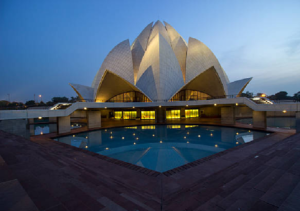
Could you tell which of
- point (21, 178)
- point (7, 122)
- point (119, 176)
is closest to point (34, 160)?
point (21, 178)

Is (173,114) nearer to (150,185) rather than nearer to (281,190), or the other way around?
(150,185)

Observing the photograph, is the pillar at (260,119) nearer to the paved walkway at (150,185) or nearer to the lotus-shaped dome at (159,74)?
the lotus-shaped dome at (159,74)

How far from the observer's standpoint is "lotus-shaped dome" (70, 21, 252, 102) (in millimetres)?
22062

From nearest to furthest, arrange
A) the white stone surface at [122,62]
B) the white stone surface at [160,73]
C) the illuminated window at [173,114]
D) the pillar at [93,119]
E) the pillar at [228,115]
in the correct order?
the pillar at [93,119] → the pillar at [228,115] → the white stone surface at [160,73] → the white stone surface at [122,62] → the illuminated window at [173,114]

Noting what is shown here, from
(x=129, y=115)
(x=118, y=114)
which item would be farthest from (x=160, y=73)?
(x=118, y=114)

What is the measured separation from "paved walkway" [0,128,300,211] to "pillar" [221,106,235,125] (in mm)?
12903

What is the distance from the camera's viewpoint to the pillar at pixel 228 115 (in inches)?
691

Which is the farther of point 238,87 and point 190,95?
point 190,95

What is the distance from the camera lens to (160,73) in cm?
2133

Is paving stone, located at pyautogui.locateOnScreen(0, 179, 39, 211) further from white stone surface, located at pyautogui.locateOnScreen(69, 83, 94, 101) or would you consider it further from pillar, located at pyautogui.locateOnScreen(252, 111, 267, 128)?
white stone surface, located at pyautogui.locateOnScreen(69, 83, 94, 101)

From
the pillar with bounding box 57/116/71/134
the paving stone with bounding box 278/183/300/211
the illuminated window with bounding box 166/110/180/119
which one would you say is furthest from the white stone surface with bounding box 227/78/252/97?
the pillar with bounding box 57/116/71/134

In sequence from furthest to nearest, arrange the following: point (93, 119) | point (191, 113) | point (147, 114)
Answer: point (191, 113)
point (147, 114)
point (93, 119)

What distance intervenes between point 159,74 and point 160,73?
0.86 feet

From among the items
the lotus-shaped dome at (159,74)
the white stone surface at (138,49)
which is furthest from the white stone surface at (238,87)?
the white stone surface at (138,49)
